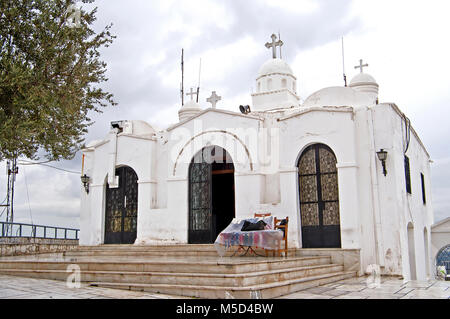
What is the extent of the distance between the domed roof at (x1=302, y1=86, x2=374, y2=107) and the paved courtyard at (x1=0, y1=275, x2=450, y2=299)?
5839 millimetres

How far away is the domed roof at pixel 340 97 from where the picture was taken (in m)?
13.0

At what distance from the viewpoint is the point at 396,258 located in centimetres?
1092

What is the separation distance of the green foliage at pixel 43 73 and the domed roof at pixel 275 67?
10.0 metres

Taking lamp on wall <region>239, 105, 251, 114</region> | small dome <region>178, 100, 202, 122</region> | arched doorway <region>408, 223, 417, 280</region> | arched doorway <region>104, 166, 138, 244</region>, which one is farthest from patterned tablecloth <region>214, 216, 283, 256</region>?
small dome <region>178, 100, 202, 122</region>

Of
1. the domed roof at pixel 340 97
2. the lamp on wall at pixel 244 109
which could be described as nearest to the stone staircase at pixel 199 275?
the domed roof at pixel 340 97

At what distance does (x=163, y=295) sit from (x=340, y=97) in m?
8.60

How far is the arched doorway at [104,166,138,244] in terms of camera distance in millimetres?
14578

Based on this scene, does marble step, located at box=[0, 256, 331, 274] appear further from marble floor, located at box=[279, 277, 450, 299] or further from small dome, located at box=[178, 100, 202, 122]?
small dome, located at box=[178, 100, 202, 122]

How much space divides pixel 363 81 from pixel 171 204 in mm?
7425

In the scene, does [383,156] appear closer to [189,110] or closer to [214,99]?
[214,99]

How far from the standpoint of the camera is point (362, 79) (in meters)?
14.6

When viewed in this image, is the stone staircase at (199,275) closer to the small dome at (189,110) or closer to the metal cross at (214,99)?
the metal cross at (214,99)

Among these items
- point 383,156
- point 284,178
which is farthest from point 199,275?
point 383,156
